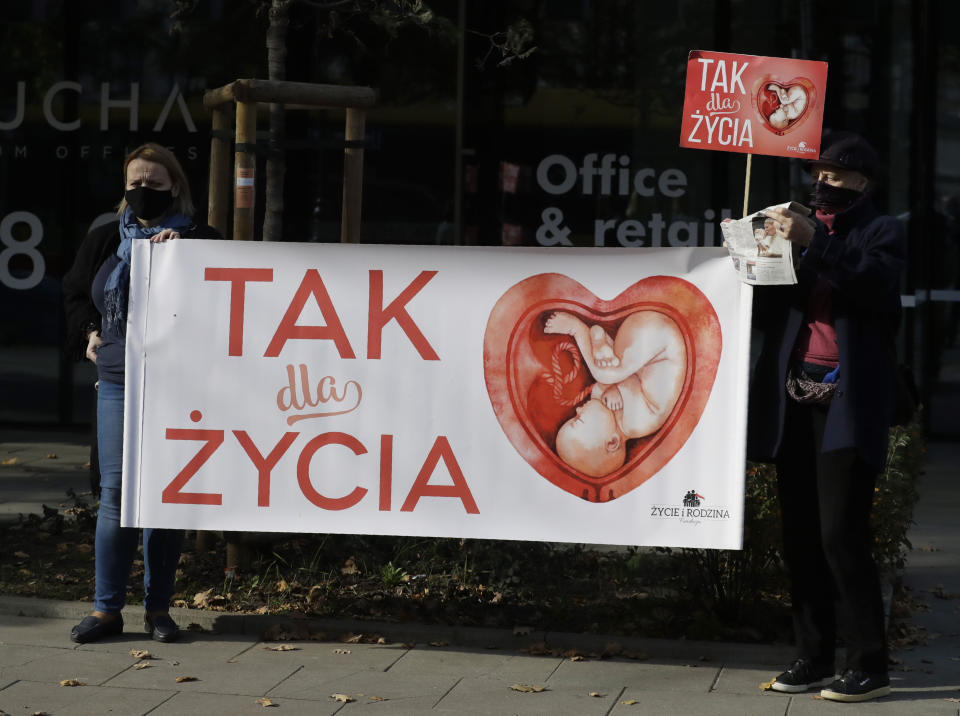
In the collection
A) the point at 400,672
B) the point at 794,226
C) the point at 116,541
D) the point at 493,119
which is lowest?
the point at 400,672

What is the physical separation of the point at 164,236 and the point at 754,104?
89.0 inches

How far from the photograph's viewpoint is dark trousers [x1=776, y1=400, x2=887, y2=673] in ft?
16.3

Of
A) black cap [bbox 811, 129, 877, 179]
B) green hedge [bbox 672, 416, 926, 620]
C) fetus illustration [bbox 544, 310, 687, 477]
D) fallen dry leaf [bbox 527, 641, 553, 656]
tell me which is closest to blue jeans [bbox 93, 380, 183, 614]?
fallen dry leaf [bbox 527, 641, 553, 656]

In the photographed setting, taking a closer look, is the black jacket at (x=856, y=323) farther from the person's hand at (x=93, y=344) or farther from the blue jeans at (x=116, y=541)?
the person's hand at (x=93, y=344)

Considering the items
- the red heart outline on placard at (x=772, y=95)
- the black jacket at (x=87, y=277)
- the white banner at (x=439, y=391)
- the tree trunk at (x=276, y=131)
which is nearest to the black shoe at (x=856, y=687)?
the white banner at (x=439, y=391)

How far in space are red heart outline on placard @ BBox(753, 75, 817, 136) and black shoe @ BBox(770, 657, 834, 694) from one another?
188 centimetres

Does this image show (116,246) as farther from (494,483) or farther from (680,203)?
(680,203)

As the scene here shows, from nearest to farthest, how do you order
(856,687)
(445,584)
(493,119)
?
1. (856,687)
2. (445,584)
3. (493,119)

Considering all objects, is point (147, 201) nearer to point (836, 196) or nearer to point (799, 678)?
point (836, 196)

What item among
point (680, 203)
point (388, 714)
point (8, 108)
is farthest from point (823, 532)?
point (8, 108)

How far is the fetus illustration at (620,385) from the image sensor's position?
17.7 ft

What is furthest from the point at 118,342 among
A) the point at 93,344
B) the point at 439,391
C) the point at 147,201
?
the point at 439,391

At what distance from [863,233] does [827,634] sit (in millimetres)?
1417

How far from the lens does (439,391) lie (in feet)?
18.1
